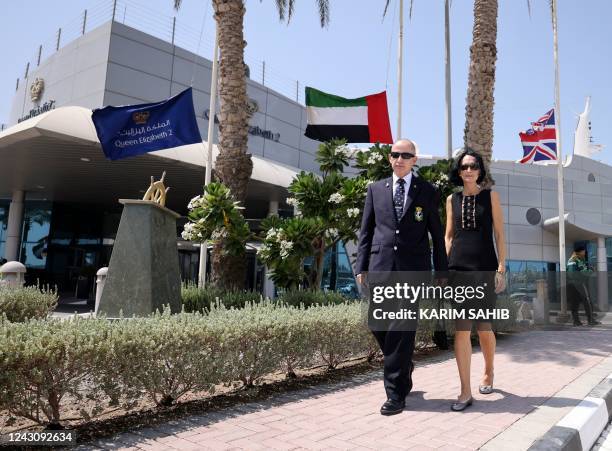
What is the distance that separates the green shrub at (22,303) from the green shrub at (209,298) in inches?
101

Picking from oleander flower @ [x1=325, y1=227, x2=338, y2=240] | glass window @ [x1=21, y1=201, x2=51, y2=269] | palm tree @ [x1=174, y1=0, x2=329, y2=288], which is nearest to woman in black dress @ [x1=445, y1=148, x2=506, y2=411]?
oleander flower @ [x1=325, y1=227, x2=338, y2=240]

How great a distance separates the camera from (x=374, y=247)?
4.01 m

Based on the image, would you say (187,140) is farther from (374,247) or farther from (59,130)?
(374,247)

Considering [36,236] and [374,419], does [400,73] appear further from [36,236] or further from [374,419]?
[36,236]

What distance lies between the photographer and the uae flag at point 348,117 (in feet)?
41.5

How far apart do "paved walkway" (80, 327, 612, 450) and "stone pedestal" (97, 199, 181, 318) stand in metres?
3.20

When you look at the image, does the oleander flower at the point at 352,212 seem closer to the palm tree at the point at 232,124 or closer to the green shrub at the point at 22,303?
the palm tree at the point at 232,124

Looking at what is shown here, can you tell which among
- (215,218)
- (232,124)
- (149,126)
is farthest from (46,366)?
(149,126)

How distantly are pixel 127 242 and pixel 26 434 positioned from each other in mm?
4103

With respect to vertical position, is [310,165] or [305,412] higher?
[310,165]

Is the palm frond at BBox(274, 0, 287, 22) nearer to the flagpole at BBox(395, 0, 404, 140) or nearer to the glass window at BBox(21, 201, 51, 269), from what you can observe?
the flagpole at BBox(395, 0, 404, 140)

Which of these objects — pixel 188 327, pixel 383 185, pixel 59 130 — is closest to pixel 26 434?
pixel 188 327

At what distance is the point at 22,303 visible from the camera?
28.9ft

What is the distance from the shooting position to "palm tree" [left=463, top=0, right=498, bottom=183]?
1046 centimetres
